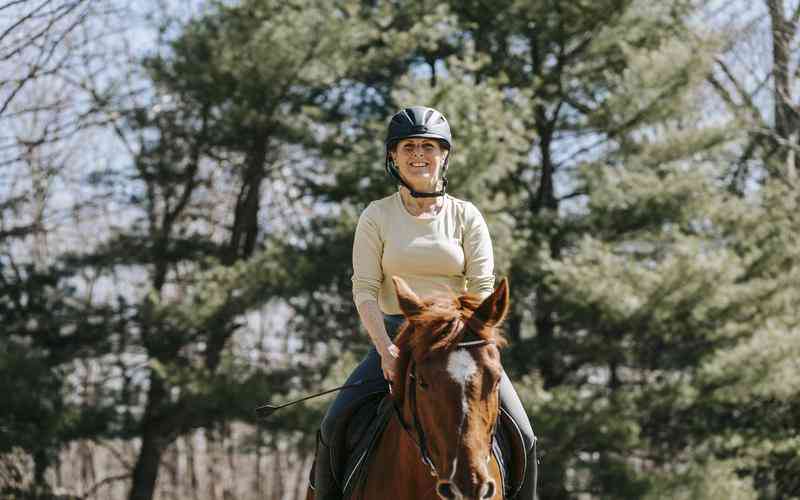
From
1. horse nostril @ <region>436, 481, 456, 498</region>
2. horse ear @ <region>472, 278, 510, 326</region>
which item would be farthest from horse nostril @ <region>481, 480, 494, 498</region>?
horse ear @ <region>472, 278, 510, 326</region>

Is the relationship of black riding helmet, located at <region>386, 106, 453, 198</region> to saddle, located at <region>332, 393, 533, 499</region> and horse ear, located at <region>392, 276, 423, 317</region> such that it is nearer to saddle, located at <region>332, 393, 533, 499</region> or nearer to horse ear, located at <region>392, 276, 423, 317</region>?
horse ear, located at <region>392, 276, 423, 317</region>

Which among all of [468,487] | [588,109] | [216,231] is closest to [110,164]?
[216,231]

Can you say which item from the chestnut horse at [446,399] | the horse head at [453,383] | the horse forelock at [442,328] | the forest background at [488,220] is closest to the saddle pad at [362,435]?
the chestnut horse at [446,399]

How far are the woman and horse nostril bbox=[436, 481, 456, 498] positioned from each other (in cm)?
100

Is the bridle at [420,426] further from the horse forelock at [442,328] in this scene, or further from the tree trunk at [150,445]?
the tree trunk at [150,445]

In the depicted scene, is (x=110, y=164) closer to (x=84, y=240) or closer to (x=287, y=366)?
(x=84, y=240)

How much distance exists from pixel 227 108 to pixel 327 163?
189 centimetres

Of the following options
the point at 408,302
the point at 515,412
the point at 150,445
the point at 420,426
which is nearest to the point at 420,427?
the point at 420,426

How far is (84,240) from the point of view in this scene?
1703 cm

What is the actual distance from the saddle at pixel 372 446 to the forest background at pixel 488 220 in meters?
7.87

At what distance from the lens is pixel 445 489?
3109 mm

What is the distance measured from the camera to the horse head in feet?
10.2

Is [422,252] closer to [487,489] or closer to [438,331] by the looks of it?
[438,331]

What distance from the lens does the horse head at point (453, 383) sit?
10.2 ft
